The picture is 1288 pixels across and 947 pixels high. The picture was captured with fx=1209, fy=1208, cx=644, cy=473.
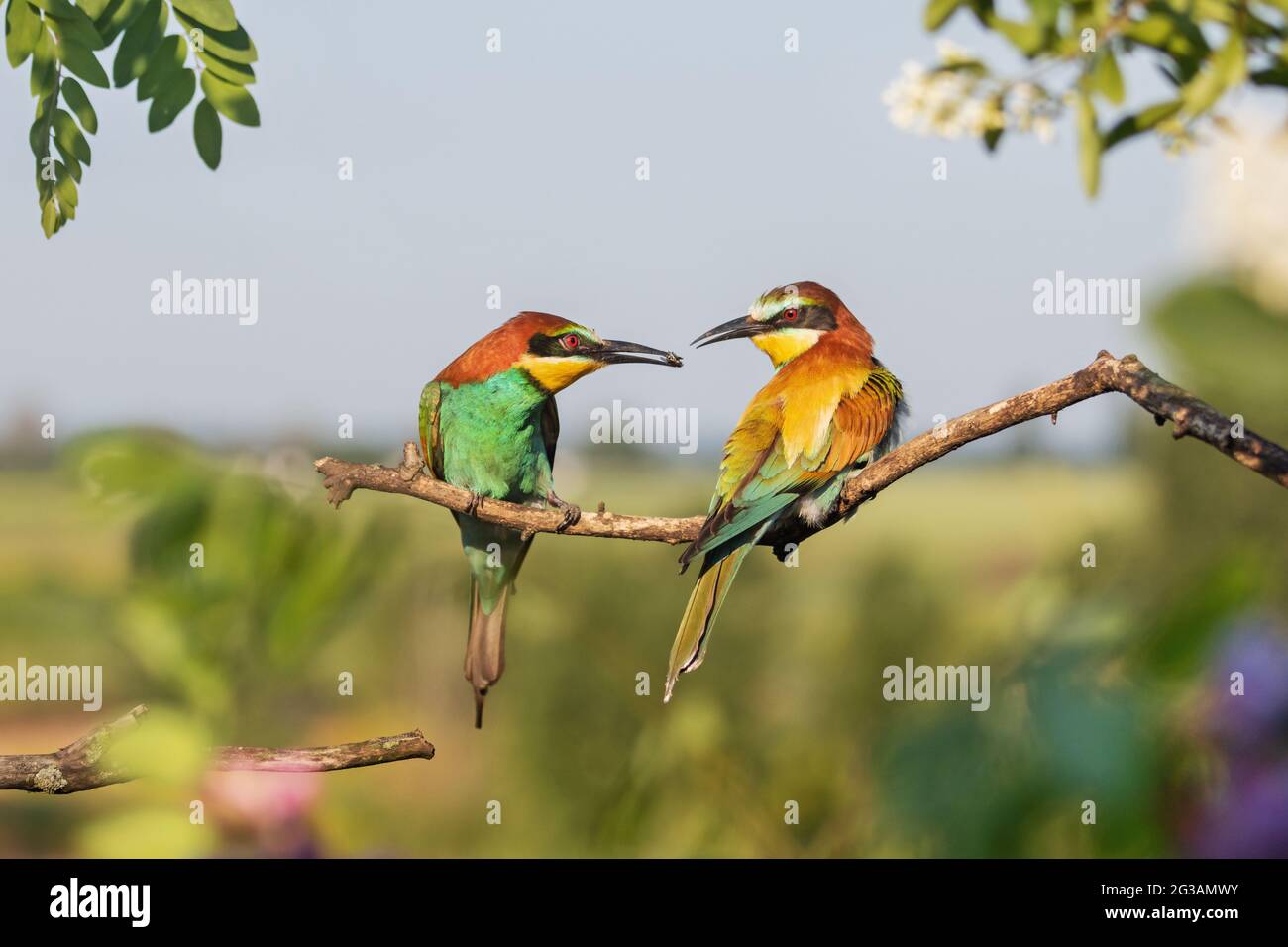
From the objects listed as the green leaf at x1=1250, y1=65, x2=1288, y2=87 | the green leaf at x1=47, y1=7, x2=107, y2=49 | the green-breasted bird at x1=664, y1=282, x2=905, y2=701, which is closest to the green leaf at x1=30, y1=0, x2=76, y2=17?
the green leaf at x1=47, y1=7, x2=107, y2=49

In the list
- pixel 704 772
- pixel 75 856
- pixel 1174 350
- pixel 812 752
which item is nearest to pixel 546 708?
pixel 812 752

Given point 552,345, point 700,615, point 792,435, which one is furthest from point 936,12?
point 700,615

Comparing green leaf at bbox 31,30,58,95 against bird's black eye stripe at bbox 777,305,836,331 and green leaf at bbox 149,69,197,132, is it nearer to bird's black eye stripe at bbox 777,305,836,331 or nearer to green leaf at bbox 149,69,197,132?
green leaf at bbox 149,69,197,132

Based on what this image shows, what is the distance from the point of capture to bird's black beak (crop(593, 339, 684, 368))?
1.59 m

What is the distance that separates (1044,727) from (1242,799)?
0.56 feet

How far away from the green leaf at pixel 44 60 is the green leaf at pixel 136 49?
0.09 metres

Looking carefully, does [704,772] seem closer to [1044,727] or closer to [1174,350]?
[1044,727]

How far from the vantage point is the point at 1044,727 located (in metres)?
0.86

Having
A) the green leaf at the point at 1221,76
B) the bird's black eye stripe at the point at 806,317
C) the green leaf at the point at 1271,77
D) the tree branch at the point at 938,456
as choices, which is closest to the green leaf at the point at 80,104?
the tree branch at the point at 938,456

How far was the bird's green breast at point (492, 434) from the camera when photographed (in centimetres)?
186

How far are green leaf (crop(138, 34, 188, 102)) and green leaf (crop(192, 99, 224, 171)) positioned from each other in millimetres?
52

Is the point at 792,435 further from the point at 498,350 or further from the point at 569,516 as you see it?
the point at 498,350

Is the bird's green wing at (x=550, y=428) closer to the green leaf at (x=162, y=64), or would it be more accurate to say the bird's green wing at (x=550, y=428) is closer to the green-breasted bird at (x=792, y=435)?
the green-breasted bird at (x=792, y=435)

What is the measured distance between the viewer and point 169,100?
1529mm
